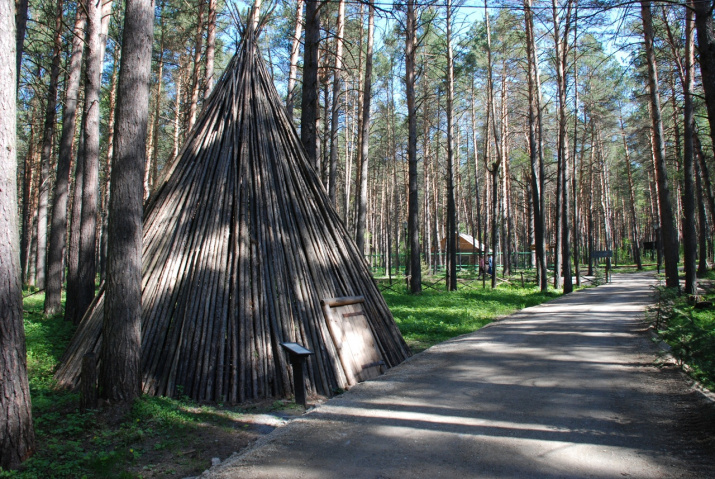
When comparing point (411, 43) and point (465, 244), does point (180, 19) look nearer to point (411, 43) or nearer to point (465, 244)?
point (411, 43)

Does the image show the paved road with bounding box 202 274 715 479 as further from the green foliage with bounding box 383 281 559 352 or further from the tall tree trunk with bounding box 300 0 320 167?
the tall tree trunk with bounding box 300 0 320 167

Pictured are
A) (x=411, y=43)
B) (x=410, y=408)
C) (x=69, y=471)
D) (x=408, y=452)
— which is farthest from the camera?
(x=411, y=43)

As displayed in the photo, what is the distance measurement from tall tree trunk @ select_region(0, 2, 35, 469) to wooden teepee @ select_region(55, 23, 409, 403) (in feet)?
5.82

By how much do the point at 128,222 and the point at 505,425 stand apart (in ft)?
15.0

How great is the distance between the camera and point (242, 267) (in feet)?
21.2

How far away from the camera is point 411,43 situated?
709 inches

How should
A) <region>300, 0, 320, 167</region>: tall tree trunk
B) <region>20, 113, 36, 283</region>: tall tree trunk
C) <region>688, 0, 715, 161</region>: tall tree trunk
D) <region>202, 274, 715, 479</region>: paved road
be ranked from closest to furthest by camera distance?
<region>202, 274, 715, 479</region>: paved road < <region>688, 0, 715, 161</region>: tall tree trunk < <region>300, 0, 320, 167</region>: tall tree trunk < <region>20, 113, 36, 283</region>: tall tree trunk

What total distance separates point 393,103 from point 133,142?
30.5 m

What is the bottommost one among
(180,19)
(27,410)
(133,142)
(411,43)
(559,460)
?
(559,460)

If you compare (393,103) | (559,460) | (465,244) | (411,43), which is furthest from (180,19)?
(465,244)

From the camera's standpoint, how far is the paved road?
3770mm

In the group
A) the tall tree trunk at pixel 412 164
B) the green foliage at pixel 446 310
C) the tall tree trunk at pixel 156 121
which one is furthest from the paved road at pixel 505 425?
the tall tree trunk at pixel 156 121

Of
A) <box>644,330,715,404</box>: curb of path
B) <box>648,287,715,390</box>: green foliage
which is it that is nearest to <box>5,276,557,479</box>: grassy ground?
<box>644,330,715,404</box>: curb of path

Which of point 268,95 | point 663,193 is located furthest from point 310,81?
point 663,193
